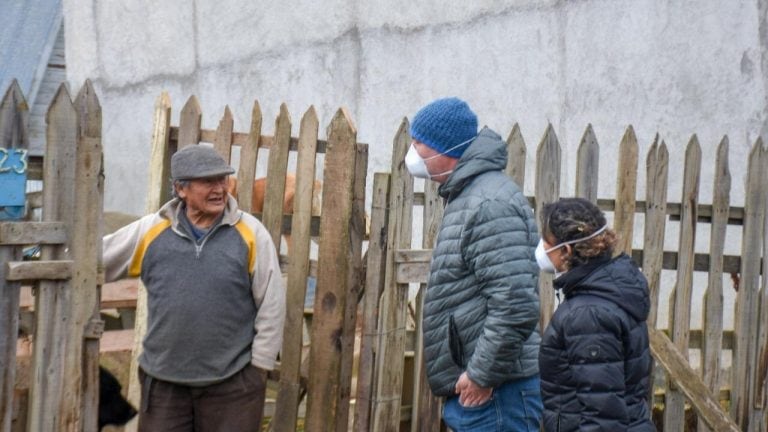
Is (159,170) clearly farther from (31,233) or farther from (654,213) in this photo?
(654,213)

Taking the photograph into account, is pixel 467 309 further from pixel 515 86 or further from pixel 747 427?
pixel 515 86

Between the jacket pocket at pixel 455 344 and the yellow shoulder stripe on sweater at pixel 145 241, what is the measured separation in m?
1.41

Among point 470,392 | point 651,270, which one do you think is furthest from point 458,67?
point 470,392

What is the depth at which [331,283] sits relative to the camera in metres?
5.34

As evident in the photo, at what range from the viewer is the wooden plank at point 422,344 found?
5.35 m

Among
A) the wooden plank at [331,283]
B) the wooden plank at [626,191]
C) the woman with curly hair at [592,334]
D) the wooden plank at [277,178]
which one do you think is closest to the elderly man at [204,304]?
the wooden plank at [331,283]

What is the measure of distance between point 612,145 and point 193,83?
5.18 metres

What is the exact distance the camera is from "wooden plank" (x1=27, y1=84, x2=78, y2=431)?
15.3 ft

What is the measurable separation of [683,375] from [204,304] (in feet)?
8.08

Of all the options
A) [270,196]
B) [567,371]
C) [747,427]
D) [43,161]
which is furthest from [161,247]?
[747,427]

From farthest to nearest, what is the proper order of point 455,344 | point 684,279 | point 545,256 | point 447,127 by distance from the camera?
point 684,279 < point 447,127 < point 455,344 < point 545,256

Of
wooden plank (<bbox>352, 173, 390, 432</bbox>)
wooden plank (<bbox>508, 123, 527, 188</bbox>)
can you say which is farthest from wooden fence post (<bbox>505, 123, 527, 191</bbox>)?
wooden plank (<bbox>352, 173, 390, 432</bbox>)

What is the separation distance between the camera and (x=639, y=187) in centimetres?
689

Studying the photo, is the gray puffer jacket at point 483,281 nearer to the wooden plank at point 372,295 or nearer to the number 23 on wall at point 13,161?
the wooden plank at point 372,295
